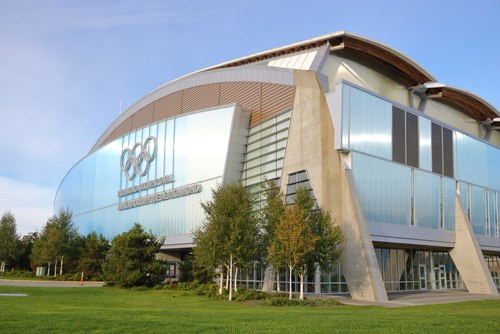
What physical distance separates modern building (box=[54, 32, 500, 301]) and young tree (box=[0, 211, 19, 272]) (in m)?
16.7

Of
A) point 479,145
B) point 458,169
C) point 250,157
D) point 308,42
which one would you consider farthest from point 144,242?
point 479,145

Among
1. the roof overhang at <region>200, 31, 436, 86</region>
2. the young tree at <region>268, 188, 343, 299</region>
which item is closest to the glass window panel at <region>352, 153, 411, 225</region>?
the young tree at <region>268, 188, 343, 299</region>

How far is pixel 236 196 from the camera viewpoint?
29797 millimetres

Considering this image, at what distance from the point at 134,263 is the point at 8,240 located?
35078 millimetres

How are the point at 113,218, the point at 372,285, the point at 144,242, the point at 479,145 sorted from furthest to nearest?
the point at 113,218, the point at 479,145, the point at 144,242, the point at 372,285

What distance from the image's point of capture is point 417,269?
3997 centimetres

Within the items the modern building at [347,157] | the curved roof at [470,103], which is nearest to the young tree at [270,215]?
the modern building at [347,157]

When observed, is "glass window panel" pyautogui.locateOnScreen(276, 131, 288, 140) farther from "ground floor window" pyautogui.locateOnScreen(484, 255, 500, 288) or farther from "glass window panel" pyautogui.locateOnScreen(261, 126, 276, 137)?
Answer: "ground floor window" pyautogui.locateOnScreen(484, 255, 500, 288)

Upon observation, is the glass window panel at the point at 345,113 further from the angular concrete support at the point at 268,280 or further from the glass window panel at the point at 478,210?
the glass window panel at the point at 478,210

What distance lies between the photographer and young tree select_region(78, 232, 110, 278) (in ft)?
169

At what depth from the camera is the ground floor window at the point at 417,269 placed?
37.4 meters

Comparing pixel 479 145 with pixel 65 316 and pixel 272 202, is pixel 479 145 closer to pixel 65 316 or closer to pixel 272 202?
pixel 272 202

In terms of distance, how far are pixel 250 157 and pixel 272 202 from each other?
46.4 feet

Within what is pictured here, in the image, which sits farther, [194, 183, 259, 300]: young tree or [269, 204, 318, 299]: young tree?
[194, 183, 259, 300]: young tree
